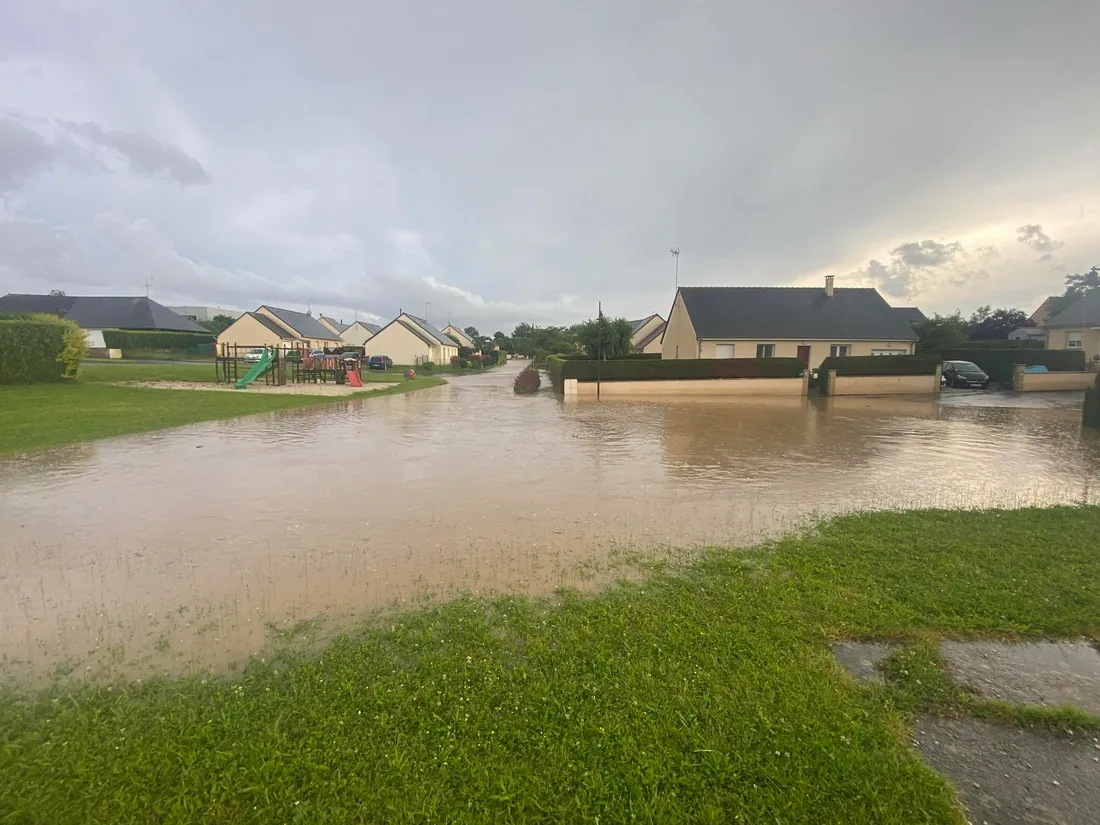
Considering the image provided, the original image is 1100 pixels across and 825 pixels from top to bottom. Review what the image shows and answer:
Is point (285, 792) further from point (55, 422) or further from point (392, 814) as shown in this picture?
point (55, 422)

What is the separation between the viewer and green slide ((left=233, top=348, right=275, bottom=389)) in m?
26.2

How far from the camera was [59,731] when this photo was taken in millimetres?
2982

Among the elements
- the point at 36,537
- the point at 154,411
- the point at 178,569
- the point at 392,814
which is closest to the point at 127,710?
the point at 392,814

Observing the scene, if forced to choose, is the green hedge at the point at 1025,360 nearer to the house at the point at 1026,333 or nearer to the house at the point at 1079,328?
the house at the point at 1079,328

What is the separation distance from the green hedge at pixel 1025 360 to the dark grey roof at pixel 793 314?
4349mm

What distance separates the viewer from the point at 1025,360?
3044 centimetres

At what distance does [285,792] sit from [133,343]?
201 feet

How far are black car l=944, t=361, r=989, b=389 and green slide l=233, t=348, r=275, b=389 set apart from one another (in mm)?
38314

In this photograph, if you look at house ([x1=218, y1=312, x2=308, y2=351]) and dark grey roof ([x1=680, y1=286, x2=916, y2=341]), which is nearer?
dark grey roof ([x1=680, y1=286, x2=916, y2=341])

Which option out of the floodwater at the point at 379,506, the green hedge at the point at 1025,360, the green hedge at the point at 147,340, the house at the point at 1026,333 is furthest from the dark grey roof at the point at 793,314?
the green hedge at the point at 147,340

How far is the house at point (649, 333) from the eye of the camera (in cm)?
5731

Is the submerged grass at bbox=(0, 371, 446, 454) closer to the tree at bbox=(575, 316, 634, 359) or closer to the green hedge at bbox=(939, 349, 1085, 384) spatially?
the tree at bbox=(575, 316, 634, 359)

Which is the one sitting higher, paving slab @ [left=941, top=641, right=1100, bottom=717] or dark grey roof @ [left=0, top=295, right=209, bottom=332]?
dark grey roof @ [left=0, top=295, right=209, bottom=332]

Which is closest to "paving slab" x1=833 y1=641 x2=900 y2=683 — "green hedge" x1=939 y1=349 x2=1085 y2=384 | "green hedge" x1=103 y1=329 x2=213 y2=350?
"green hedge" x1=939 y1=349 x2=1085 y2=384
